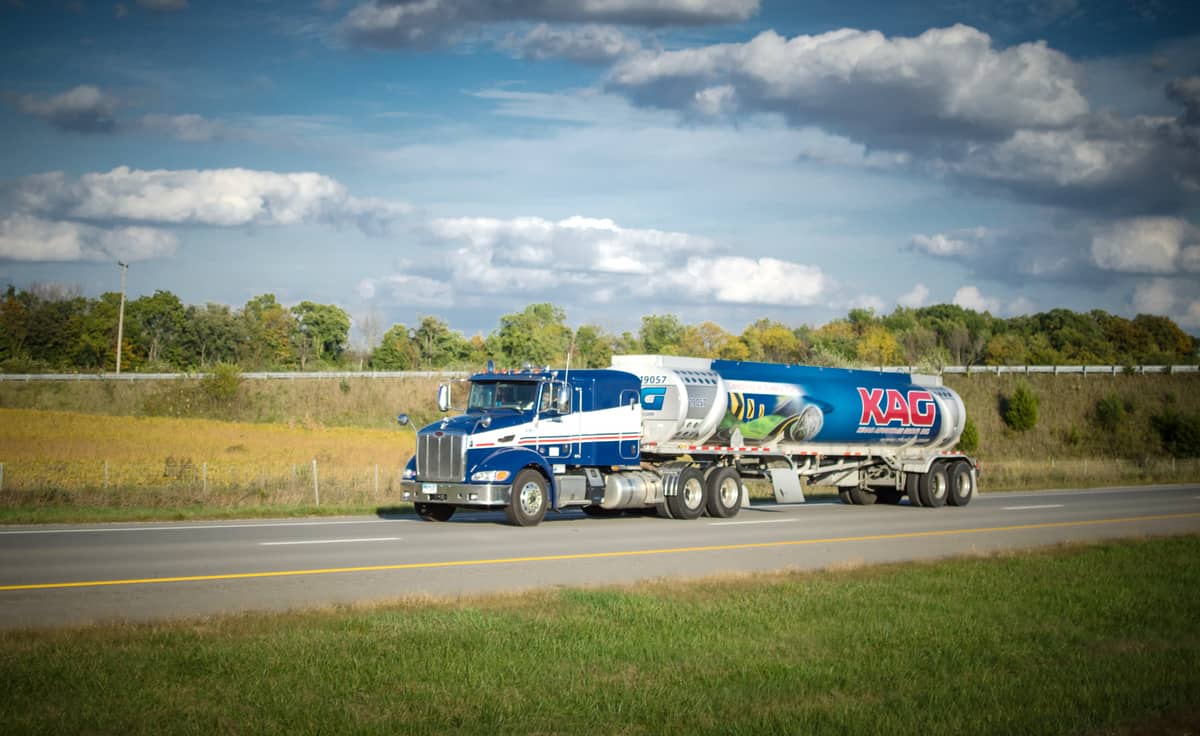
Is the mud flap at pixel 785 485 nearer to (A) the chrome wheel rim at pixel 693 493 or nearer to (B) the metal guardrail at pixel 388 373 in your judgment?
(A) the chrome wheel rim at pixel 693 493

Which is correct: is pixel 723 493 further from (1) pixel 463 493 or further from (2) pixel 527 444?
(1) pixel 463 493

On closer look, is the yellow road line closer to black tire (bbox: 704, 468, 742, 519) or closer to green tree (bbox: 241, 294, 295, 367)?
black tire (bbox: 704, 468, 742, 519)

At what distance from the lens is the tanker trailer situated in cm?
2648

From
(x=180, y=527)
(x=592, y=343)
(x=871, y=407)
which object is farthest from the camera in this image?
(x=592, y=343)

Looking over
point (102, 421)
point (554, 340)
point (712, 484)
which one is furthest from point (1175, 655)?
point (554, 340)

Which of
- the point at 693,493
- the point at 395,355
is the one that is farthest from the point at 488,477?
the point at 395,355

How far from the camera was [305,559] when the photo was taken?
17672 millimetres

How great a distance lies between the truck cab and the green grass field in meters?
9.18

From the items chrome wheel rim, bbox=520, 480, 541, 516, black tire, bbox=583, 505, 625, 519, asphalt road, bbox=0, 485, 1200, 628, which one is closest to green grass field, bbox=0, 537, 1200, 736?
asphalt road, bbox=0, 485, 1200, 628

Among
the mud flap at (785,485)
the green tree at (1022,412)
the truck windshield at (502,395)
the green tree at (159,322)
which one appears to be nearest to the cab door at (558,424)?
the truck windshield at (502,395)

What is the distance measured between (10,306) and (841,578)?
4760 inches

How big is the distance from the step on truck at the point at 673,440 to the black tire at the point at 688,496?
3 cm

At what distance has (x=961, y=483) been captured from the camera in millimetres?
33531

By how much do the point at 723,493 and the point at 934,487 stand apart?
8627 millimetres
